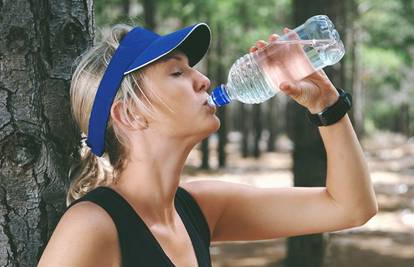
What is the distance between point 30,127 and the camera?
239cm

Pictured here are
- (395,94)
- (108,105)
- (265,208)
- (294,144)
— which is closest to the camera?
(108,105)

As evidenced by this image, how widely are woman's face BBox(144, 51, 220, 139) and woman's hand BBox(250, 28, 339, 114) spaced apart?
35 cm

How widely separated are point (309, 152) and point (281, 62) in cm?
483

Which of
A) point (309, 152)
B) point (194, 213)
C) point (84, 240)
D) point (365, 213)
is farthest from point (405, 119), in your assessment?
point (84, 240)

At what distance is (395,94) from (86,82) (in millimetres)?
51854

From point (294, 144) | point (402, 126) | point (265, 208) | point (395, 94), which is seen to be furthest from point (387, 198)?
point (402, 126)

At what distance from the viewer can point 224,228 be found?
2.80m

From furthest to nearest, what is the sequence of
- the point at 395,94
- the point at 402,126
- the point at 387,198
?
the point at 402,126
the point at 395,94
the point at 387,198

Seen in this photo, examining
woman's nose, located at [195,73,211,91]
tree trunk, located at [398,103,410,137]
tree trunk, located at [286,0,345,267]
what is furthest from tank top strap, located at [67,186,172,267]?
tree trunk, located at [398,103,410,137]

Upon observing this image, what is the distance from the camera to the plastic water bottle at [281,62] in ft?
8.48

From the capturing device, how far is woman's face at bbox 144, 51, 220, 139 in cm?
236

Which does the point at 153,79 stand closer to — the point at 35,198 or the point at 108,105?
the point at 108,105

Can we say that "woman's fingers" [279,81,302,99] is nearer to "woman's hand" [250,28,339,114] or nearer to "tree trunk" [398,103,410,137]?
"woman's hand" [250,28,339,114]

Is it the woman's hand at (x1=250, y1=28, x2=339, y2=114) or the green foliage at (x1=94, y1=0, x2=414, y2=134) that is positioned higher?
the woman's hand at (x1=250, y1=28, x2=339, y2=114)
